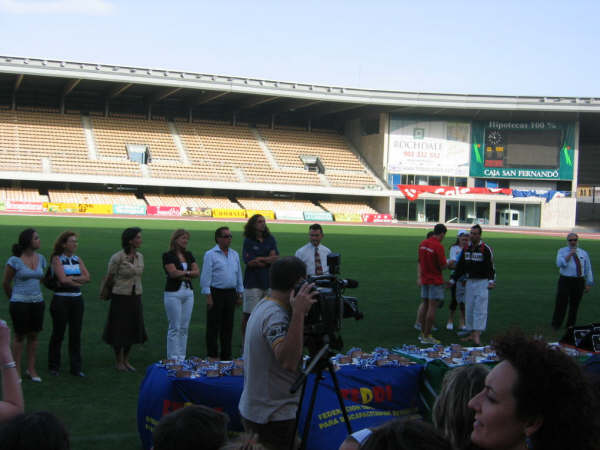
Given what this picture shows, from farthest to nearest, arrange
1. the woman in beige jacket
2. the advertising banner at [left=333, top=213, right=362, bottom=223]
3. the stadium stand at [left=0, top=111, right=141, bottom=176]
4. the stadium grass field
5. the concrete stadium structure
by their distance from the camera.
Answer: the concrete stadium structure, the advertising banner at [left=333, top=213, right=362, bottom=223], the stadium stand at [left=0, top=111, right=141, bottom=176], the woman in beige jacket, the stadium grass field

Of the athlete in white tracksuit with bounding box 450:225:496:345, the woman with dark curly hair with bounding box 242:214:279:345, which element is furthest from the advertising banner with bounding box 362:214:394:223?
the woman with dark curly hair with bounding box 242:214:279:345

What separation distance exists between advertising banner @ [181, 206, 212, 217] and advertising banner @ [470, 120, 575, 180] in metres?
25.3

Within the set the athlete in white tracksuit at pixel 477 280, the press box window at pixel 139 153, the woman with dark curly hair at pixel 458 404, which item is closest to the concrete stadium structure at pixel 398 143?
the press box window at pixel 139 153

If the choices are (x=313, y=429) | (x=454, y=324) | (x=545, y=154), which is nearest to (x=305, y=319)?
(x=313, y=429)

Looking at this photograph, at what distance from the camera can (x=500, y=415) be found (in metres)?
1.96

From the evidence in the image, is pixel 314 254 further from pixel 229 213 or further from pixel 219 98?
pixel 219 98

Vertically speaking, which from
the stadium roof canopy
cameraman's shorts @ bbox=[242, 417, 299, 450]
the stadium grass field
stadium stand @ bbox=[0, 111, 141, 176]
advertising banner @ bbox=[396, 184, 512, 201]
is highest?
the stadium roof canopy

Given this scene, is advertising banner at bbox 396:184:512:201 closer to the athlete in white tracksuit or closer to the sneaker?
the athlete in white tracksuit

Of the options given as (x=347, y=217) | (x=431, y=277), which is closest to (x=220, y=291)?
(x=431, y=277)

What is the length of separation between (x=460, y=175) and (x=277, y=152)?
57.5 ft

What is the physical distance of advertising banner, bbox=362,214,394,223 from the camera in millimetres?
54188

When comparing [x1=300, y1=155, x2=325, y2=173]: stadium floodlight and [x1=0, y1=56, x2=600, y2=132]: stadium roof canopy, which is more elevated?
[x1=0, y1=56, x2=600, y2=132]: stadium roof canopy

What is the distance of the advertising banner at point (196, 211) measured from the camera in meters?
49.8

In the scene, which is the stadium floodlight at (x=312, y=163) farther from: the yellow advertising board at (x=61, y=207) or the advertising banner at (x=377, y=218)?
the yellow advertising board at (x=61, y=207)
